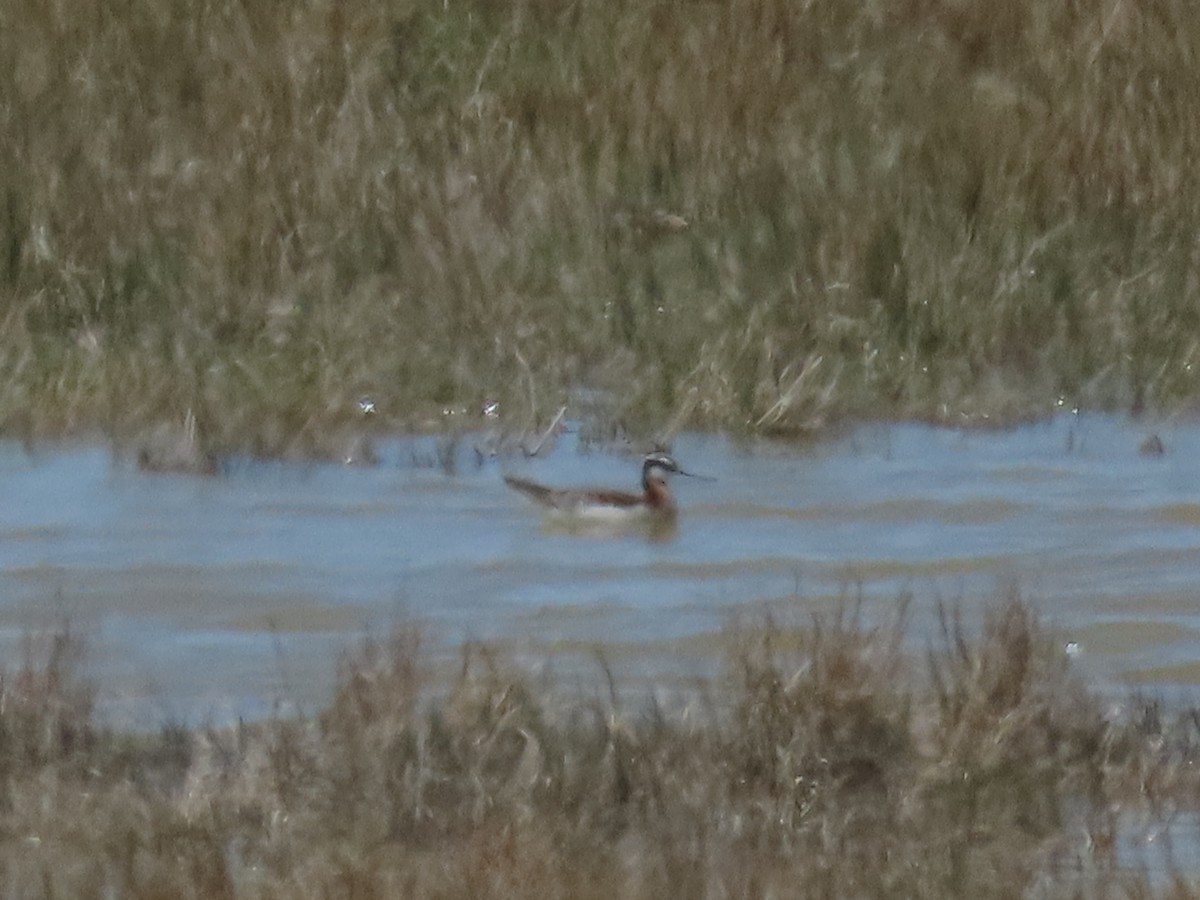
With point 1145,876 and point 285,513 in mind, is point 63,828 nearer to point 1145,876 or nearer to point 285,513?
point 1145,876

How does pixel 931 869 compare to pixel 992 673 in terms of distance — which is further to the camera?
pixel 992 673

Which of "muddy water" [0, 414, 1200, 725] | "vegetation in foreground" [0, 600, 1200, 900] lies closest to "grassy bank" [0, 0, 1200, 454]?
"muddy water" [0, 414, 1200, 725]

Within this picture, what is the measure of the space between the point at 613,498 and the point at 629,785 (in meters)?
2.21

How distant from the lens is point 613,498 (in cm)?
814

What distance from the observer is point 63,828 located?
18.8 ft

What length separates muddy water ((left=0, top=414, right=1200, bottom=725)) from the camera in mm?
7082

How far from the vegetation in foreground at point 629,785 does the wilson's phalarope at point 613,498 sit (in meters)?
1.51

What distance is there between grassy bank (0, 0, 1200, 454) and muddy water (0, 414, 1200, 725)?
1.01ft

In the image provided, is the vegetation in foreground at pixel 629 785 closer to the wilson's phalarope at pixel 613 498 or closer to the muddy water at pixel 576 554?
the muddy water at pixel 576 554

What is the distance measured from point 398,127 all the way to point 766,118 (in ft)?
3.96

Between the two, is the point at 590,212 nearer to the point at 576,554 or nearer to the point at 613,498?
the point at 613,498

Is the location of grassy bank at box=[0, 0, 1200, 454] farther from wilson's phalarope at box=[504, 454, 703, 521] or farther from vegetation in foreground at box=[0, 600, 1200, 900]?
vegetation in foreground at box=[0, 600, 1200, 900]

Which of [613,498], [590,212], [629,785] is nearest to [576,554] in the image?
[613,498]

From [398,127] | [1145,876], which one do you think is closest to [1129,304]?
[398,127]
